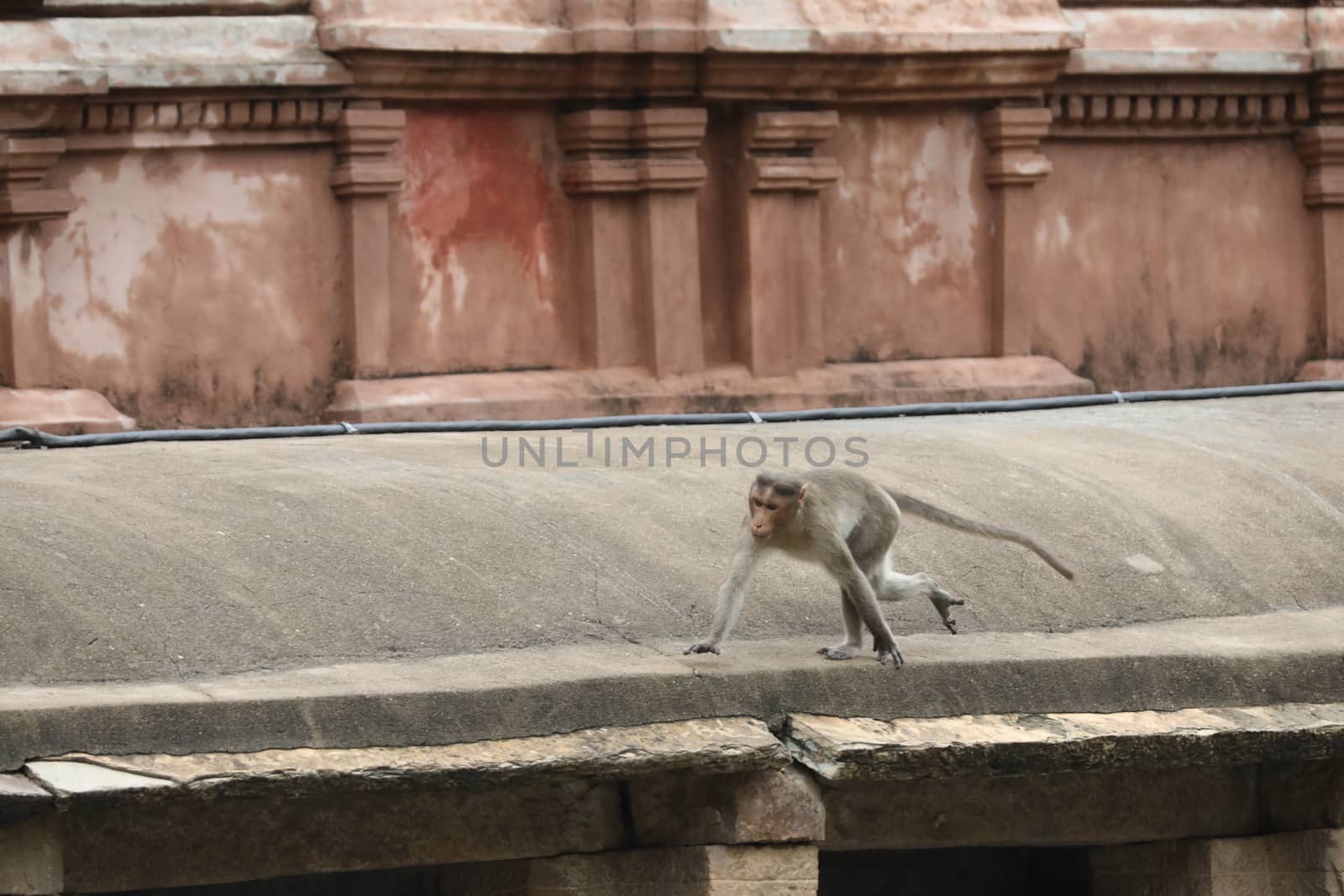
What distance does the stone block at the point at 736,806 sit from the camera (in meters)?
5.68

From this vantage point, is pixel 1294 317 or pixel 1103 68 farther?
pixel 1294 317

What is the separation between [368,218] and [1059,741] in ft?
16.9

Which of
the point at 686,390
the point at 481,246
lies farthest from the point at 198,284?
the point at 686,390

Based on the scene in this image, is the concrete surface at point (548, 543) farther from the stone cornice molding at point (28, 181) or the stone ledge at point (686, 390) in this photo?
the stone cornice molding at point (28, 181)

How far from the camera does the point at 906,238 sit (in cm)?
1146

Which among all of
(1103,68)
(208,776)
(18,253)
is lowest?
(208,776)

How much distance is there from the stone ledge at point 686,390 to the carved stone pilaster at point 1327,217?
5.26ft

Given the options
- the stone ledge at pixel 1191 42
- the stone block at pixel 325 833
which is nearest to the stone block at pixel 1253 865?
the stone block at pixel 325 833

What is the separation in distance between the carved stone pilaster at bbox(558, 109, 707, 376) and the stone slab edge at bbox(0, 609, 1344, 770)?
4.25 meters

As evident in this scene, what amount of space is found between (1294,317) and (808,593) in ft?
21.0

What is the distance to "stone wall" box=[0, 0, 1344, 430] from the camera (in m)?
9.87

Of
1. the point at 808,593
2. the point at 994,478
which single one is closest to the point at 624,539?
the point at 808,593

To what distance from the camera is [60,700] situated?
5098 millimetres

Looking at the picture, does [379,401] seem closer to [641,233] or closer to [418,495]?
[641,233]
